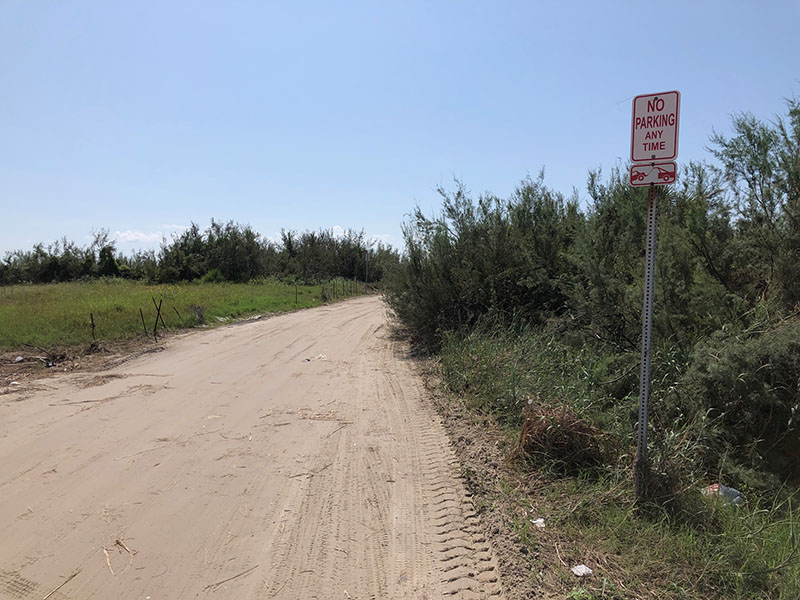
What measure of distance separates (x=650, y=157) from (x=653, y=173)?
0.39ft

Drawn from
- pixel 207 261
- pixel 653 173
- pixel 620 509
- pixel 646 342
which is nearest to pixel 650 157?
pixel 653 173

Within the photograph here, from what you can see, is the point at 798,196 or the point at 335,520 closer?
the point at 335,520

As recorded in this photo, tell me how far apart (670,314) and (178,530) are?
5.90m

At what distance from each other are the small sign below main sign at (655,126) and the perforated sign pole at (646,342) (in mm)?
241

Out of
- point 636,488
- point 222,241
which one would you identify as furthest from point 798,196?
point 222,241

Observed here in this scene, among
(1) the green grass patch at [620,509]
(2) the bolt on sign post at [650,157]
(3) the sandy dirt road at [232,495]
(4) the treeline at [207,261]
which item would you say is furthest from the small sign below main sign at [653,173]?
(4) the treeline at [207,261]

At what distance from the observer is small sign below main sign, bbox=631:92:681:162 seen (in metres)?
3.63

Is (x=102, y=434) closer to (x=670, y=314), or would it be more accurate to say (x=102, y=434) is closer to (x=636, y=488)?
(x=636, y=488)

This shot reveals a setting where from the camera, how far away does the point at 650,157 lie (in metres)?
3.72

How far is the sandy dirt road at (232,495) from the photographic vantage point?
3352 millimetres

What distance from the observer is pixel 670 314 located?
6.42 meters

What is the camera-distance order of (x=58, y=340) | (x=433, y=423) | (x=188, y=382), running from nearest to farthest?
(x=433, y=423), (x=188, y=382), (x=58, y=340)

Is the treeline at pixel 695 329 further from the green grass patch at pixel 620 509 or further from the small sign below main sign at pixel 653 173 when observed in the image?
the small sign below main sign at pixel 653 173

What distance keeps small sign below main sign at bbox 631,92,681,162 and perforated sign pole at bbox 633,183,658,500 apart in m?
0.24
